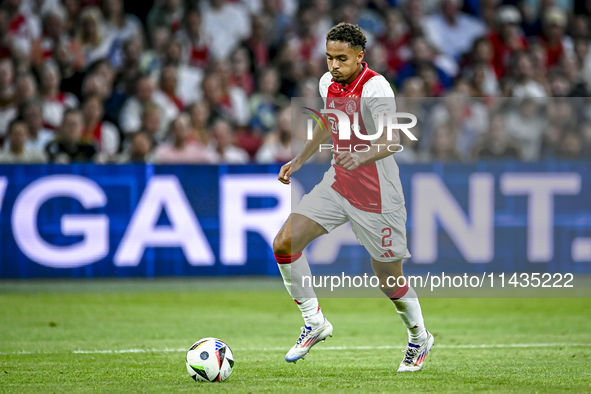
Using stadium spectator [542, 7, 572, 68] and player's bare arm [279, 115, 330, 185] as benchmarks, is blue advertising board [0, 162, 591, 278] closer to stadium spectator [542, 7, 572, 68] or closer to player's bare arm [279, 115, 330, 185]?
stadium spectator [542, 7, 572, 68]

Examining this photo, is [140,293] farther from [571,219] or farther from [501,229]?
[571,219]

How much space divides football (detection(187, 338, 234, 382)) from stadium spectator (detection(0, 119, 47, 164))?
5.59 metres

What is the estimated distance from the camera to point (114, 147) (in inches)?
425

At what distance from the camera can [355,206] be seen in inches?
219

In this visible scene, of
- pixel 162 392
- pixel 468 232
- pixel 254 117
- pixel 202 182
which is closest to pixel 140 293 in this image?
pixel 202 182

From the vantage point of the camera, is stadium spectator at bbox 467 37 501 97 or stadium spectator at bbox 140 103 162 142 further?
stadium spectator at bbox 467 37 501 97

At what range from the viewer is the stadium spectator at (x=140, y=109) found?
1100 centimetres

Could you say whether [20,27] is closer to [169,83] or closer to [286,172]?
[169,83]

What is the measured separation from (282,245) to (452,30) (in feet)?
30.1

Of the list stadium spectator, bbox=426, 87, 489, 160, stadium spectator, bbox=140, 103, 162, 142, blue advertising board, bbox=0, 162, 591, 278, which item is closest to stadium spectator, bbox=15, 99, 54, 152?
blue advertising board, bbox=0, 162, 591, 278

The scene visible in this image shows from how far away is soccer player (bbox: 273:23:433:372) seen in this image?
5.43 meters

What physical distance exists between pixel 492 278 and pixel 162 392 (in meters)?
6.38

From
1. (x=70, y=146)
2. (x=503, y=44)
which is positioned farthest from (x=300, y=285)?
(x=503, y=44)

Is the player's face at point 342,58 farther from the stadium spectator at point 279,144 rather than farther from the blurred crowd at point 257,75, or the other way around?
the stadium spectator at point 279,144
